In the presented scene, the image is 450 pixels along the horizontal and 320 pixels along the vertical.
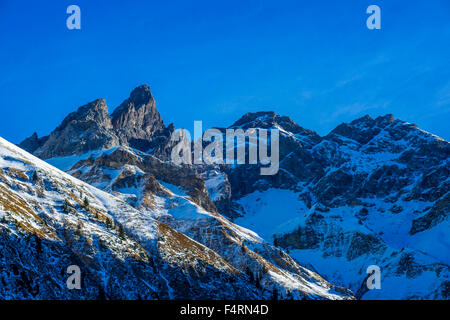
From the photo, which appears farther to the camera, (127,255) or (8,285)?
(127,255)

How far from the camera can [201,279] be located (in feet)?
536

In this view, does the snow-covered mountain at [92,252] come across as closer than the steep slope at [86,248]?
No

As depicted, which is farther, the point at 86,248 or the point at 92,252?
the point at 86,248

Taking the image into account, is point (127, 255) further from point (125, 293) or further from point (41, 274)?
point (41, 274)

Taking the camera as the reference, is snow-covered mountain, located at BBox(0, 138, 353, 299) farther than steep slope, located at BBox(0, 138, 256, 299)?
Yes

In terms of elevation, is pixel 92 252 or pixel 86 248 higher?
pixel 86 248

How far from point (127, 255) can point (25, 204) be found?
29759 millimetres

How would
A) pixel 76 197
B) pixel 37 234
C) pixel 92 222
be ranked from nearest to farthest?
pixel 37 234 < pixel 92 222 < pixel 76 197
